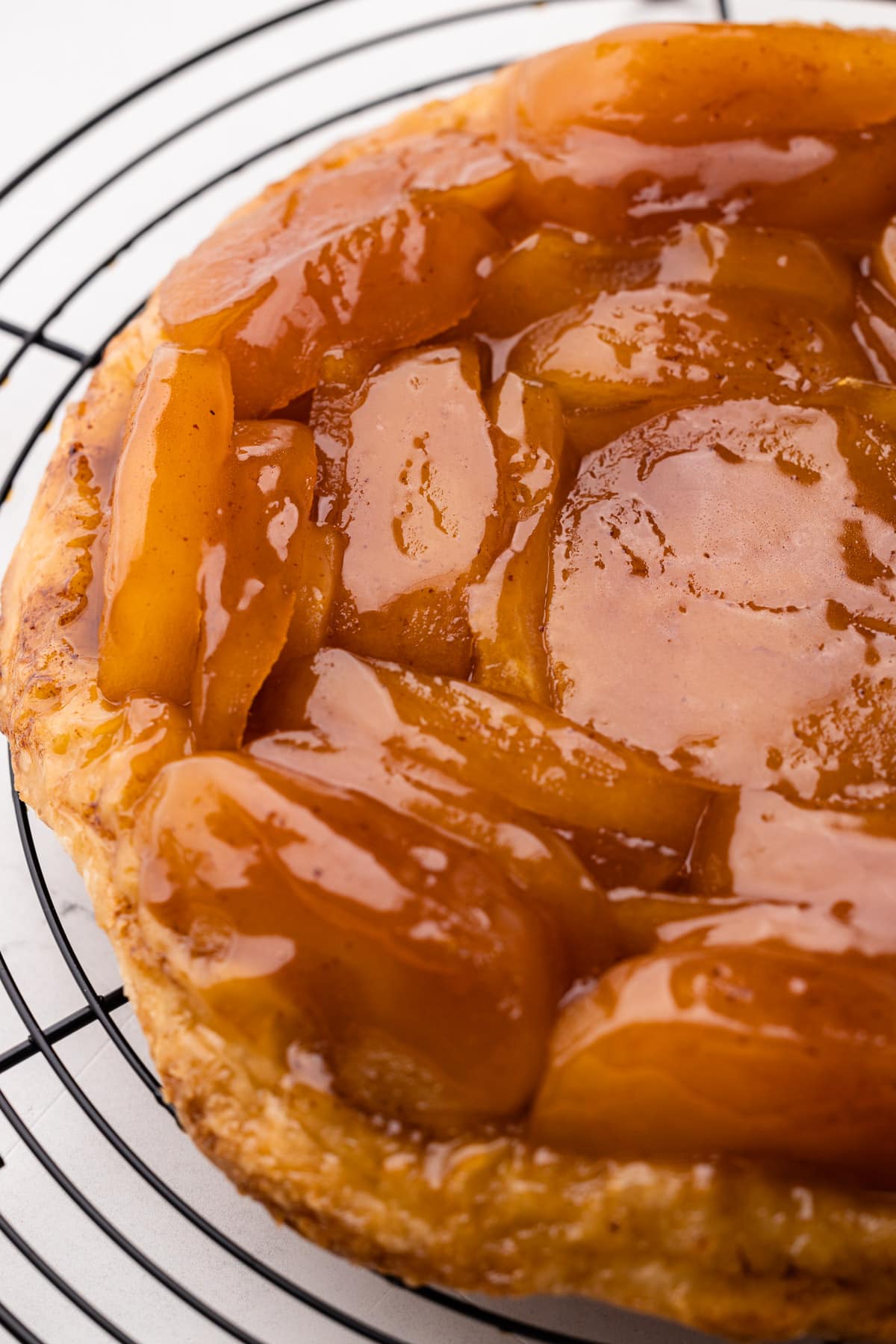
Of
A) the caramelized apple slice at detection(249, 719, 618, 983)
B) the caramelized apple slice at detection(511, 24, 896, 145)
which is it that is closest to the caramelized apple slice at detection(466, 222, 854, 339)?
the caramelized apple slice at detection(511, 24, 896, 145)

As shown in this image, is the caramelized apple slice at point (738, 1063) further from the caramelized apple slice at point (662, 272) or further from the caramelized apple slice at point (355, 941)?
the caramelized apple slice at point (662, 272)

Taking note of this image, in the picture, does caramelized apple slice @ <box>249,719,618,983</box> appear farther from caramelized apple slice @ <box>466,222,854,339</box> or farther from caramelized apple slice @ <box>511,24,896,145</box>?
caramelized apple slice @ <box>511,24,896,145</box>

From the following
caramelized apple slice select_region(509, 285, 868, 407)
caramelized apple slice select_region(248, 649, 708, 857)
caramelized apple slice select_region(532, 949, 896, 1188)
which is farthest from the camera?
caramelized apple slice select_region(509, 285, 868, 407)

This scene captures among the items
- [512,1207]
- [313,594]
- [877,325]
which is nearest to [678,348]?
[877,325]

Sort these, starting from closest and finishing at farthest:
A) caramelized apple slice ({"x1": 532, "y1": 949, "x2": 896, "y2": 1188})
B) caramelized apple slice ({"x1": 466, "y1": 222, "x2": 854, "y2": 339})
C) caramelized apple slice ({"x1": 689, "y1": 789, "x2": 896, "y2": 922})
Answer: caramelized apple slice ({"x1": 532, "y1": 949, "x2": 896, "y2": 1188}), caramelized apple slice ({"x1": 689, "y1": 789, "x2": 896, "y2": 922}), caramelized apple slice ({"x1": 466, "y1": 222, "x2": 854, "y2": 339})

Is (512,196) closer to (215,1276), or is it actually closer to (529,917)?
(529,917)

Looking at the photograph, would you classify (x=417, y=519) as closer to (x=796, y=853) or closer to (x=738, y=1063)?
(x=796, y=853)
